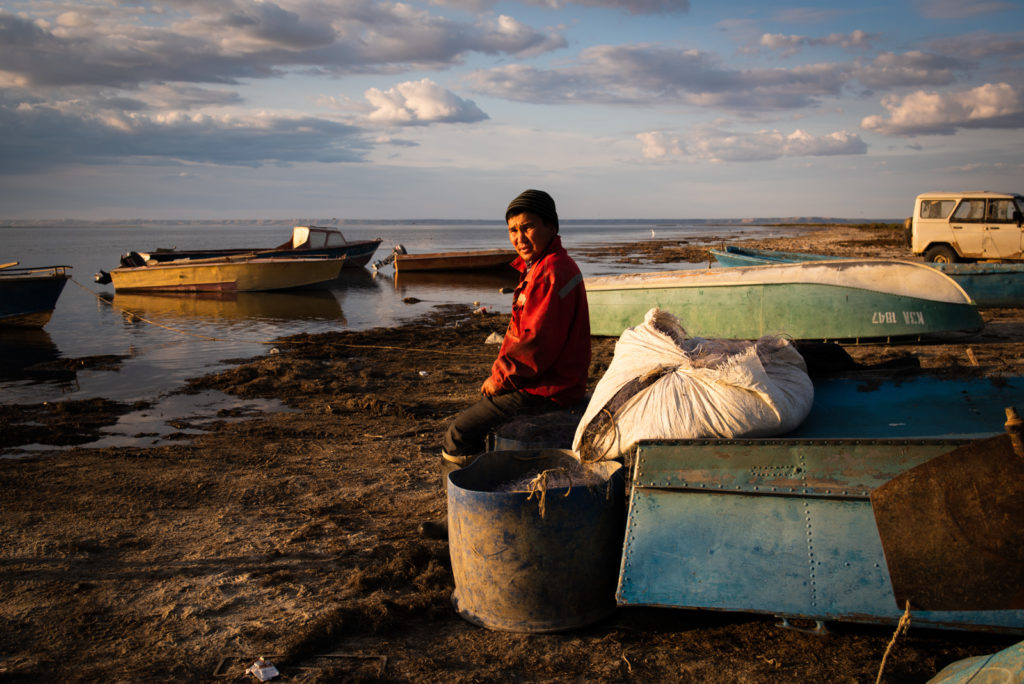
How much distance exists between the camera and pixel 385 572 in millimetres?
3662

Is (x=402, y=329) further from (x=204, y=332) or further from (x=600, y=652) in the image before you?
(x=600, y=652)

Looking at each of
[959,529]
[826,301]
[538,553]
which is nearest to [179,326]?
[826,301]

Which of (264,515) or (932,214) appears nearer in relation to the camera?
(264,515)

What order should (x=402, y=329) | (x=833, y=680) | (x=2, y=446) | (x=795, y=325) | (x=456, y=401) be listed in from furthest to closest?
1. (x=402, y=329)
2. (x=795, y=325)
3. (x=456, y=401)
4. (x=2, y=446)
5. (x=833, y=680)

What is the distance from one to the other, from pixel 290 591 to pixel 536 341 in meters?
1.74

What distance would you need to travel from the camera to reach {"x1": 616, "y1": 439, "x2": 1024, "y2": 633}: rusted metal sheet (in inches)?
109

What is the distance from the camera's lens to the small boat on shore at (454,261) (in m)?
27.5

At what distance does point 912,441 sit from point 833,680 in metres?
0.96

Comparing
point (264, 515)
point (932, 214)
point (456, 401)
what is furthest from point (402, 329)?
point (932, 214)

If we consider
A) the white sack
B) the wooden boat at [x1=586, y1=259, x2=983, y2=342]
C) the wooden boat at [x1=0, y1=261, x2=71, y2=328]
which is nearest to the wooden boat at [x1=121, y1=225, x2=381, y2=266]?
the wooden boat at [x1=0, y1=261, x2=71, y2=328]

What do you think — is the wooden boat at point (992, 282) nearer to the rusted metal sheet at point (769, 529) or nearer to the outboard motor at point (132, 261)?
the rusted metal sheet at point (769, 529)

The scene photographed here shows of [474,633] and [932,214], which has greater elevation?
[932,214]

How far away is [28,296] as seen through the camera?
1524 cm

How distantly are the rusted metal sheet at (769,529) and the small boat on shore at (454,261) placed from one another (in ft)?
79.8
